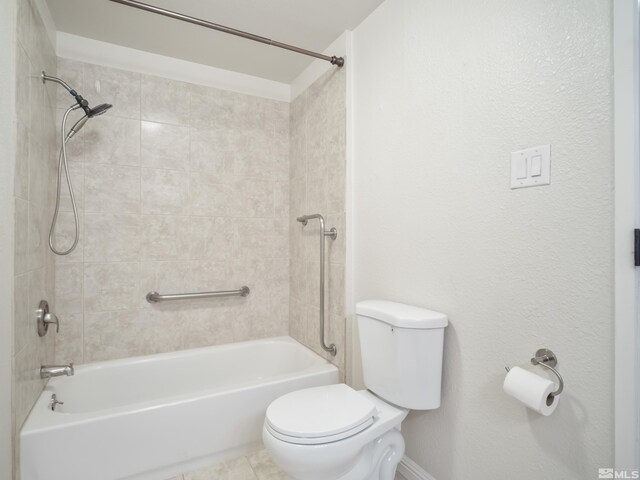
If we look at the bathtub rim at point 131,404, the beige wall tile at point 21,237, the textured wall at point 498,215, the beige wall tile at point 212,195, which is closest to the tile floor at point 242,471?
the bathtub rim at point 131,404

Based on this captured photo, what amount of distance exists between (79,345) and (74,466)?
31.1 inches

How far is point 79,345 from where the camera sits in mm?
1896

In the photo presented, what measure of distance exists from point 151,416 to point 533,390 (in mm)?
1478

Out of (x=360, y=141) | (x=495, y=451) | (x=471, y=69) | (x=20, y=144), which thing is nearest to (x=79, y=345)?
(x=20, y=144)

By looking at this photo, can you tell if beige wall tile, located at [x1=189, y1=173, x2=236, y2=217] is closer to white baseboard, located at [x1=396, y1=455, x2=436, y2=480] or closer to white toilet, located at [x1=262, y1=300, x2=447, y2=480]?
white toilet, located at [x1=262, y1=300, x2=447, y2=480]

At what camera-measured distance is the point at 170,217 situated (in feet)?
6.94

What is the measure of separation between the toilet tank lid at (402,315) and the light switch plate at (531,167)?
543 millimetres

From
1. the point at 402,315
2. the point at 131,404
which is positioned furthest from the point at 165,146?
the point at 402,315

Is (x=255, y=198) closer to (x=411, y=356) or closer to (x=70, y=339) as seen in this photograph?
(x=70, y=339)

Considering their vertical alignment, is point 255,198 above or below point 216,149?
below

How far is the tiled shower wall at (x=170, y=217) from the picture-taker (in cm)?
191
